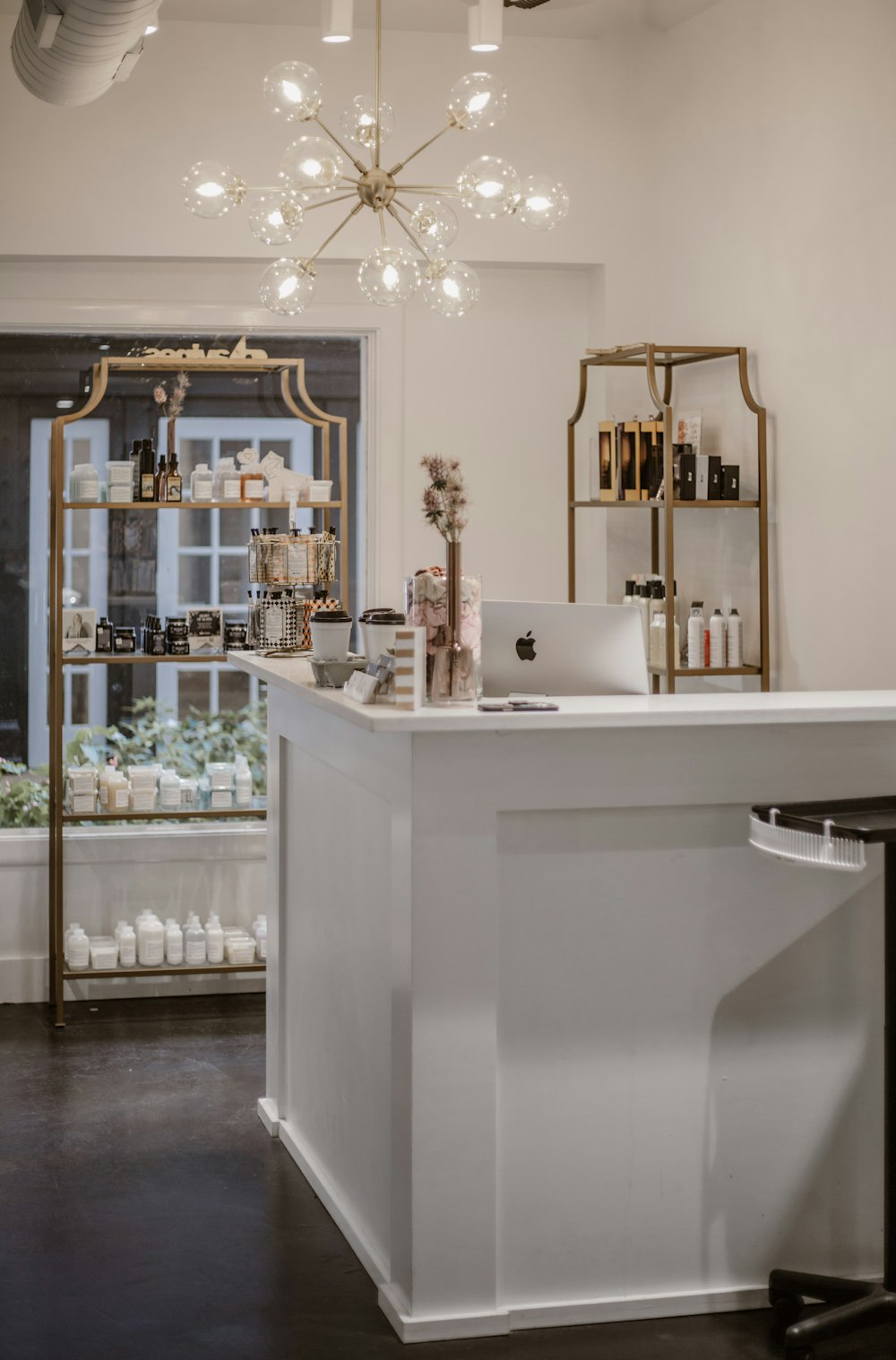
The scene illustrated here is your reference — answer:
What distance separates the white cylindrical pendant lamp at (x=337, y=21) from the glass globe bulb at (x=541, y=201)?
603 millimetres

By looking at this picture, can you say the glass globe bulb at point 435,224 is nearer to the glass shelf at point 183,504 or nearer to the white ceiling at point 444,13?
the glass shelf at point 183,504

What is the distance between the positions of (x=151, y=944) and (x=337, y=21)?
124 inches

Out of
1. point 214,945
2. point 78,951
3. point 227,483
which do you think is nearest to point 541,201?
point 227,483

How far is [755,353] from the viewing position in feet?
15.8

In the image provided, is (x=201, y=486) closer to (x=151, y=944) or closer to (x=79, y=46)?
(x=151, y=944)

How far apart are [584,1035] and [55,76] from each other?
2785 millimetres

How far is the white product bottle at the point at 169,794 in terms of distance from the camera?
533cm

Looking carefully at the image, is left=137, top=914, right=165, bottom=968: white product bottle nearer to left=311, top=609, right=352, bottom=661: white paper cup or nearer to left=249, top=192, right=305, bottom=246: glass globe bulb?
left=311, top=609, right=352, bottom=661: white paper cup

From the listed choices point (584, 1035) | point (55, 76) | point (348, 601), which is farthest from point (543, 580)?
point (584, 1035)

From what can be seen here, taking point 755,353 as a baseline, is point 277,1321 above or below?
below

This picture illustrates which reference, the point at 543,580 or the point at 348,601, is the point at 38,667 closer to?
the point at 348,601

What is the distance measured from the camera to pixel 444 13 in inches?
205

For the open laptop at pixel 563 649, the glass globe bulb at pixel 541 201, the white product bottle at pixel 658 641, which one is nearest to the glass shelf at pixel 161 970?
the white product bottle at pixel 658 641

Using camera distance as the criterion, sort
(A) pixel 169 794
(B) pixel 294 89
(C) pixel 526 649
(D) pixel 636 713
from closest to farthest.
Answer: (D) pixel 636 713 < (C) pixel 526 649 < (B) pixel 294 89 < (A) pixel 169 794
